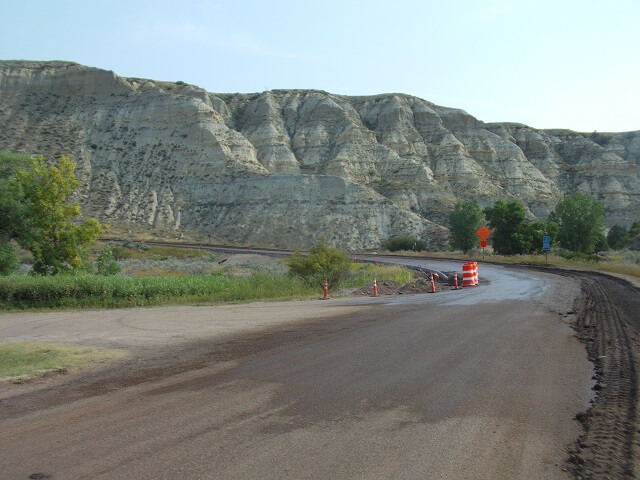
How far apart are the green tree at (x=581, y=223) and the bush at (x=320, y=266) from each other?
4802 cm

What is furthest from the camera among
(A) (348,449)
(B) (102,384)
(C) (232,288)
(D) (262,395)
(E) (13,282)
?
(C) (232,288)

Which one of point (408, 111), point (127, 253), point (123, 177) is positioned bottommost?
Answer: point (127, 253)

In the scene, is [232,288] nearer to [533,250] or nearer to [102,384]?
[102,384]

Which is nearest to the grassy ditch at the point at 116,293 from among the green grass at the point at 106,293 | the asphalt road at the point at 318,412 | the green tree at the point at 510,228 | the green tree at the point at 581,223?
the green grass at the point at 106,293

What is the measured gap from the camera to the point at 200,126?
8469 centimetres

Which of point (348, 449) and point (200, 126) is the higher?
point (200, 126)

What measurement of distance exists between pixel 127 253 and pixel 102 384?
50.9m

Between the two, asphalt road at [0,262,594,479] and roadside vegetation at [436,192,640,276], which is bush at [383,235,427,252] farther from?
asphalt road at [0,262,594,479]

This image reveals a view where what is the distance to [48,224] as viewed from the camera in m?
30.2

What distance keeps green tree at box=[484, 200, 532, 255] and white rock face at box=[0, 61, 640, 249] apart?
11.9 m

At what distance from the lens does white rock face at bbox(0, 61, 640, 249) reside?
76.9 meters

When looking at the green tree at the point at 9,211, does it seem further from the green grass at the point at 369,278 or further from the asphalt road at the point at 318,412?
the asphalt road at the point at 318,412

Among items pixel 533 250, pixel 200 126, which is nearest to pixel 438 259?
pixel 533 250

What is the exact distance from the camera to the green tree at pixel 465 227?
68.4 metres
